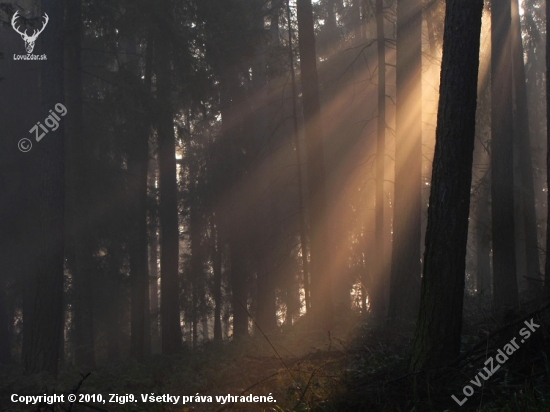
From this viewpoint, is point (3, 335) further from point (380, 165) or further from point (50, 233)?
point (380, 165)

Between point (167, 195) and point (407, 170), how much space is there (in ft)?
26.4

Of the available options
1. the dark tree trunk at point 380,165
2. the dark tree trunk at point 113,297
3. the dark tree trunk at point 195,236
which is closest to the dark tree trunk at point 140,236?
the dark tree trunk at point 113,297

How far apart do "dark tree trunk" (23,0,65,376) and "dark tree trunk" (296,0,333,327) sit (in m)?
5.78

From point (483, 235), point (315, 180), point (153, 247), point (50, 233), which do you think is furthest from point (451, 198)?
point (153, 247)

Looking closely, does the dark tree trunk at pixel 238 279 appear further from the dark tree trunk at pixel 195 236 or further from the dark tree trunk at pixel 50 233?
the dark tree trunk at pixel 50 233

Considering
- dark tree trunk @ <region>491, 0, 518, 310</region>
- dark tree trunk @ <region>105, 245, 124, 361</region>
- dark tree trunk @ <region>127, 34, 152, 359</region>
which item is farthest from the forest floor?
dark tree trunk @ <region>105, 245, 124, 361</region>

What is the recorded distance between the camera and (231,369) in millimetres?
8891

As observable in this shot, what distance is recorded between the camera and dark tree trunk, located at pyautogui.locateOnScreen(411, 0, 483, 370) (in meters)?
5.91

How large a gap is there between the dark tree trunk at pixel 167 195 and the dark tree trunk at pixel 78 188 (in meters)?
2.36

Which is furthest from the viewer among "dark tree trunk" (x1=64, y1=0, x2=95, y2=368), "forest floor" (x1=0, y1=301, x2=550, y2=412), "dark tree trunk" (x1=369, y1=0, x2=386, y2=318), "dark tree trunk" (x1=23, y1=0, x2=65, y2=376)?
"dark tree trunk" (x1=64, y1=0, x2=95, y2=368)

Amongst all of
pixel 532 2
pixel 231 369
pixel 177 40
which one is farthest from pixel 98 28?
pixel 532 2

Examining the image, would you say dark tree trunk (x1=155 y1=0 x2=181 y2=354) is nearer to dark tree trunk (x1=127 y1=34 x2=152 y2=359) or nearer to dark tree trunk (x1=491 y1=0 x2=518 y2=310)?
dark tree trunk (x1=127 y1=34 x2=152 y2=359)

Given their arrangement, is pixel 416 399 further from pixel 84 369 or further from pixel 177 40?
pixel 177 40

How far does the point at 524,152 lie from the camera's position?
59.5ft
